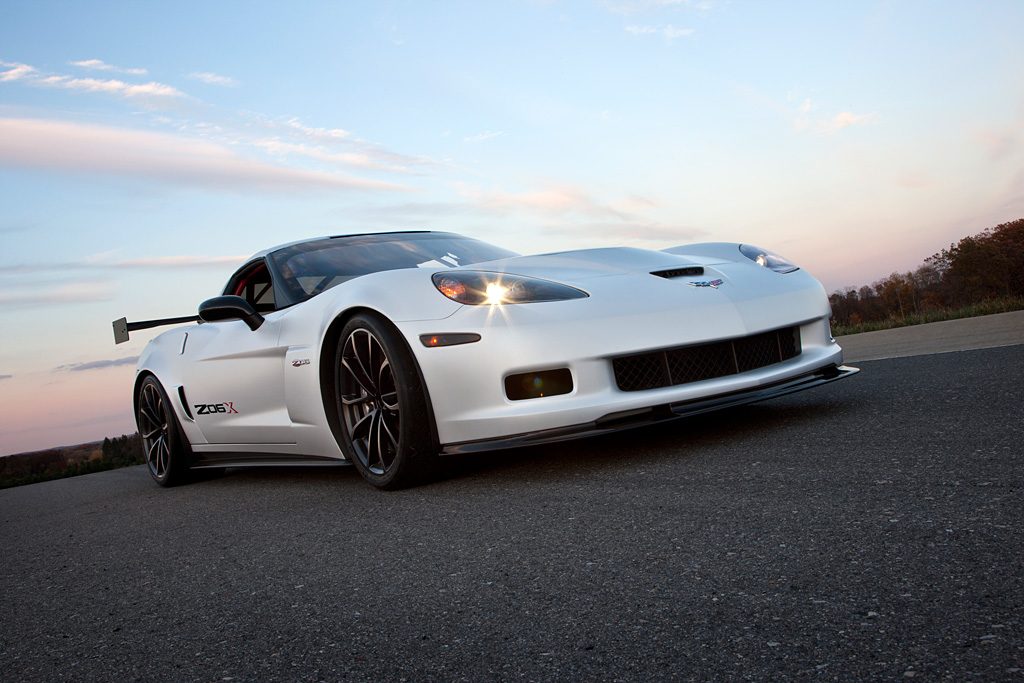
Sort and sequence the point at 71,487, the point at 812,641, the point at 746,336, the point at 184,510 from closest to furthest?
→ the point at 812,641 → the point at 746,336 → the point at 184,510 → the point at 71,487

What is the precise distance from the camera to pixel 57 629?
2.40 meters

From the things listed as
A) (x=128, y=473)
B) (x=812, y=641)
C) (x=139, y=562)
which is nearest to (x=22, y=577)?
(x=139, y=562)

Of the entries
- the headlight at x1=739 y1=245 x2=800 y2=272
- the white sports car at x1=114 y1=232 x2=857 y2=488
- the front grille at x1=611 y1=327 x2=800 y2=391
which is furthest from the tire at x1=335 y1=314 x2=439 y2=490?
the headlight at x1=739 y1=245 x2=800 y2=272

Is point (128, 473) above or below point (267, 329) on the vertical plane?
below

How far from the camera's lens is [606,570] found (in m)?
2.09

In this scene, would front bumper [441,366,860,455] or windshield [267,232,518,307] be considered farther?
windshield [267,232,518,307]

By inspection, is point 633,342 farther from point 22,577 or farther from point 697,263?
point 22,577

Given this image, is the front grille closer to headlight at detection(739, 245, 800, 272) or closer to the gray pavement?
headlight at detection(739, 245, 800, 272)

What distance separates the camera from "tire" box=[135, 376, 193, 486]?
17.8ft

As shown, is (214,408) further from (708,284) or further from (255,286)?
(708,284)

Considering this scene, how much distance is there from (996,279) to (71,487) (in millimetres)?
20695

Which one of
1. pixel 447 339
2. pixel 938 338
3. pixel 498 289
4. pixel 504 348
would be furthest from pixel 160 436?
pixel 938 338

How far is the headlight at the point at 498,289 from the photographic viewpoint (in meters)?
3.42

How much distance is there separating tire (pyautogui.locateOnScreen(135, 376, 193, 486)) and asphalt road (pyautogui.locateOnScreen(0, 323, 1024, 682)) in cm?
146
